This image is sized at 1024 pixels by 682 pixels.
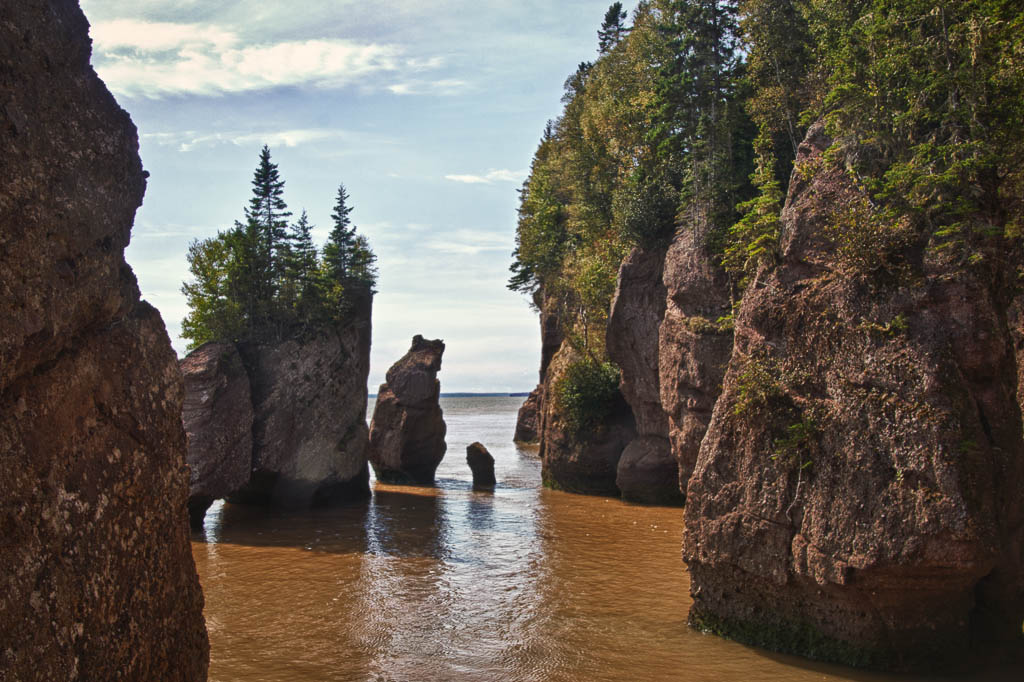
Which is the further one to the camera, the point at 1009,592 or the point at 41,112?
the point at 1009,592

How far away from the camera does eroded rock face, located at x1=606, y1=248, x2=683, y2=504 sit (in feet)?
88.8

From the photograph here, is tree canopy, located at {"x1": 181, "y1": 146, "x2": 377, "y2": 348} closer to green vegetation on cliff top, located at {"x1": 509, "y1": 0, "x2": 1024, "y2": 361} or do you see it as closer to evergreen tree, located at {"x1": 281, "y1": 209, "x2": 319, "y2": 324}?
evergreen tree, located at {"x1": 281, "y1": 209, "x2": 319, "y2": 324}

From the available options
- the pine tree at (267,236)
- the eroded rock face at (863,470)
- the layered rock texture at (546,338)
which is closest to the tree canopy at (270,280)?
the pine tree at (267,236)

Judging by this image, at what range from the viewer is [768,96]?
885 inches

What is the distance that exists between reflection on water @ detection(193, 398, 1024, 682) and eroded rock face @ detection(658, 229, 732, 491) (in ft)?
11.2

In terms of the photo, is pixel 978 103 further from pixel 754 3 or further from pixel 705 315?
pixel 754 3

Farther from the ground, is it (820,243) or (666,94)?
(666,94)

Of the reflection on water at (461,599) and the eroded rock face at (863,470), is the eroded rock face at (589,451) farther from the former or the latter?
the eroded rock face at (863,470)

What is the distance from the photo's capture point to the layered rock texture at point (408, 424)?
34875mm

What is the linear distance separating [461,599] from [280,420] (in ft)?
46.6

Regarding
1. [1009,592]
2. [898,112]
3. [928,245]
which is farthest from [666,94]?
[1009,592]

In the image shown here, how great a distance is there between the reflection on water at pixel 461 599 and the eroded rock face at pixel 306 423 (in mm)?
1439

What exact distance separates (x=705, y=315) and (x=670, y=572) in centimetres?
788

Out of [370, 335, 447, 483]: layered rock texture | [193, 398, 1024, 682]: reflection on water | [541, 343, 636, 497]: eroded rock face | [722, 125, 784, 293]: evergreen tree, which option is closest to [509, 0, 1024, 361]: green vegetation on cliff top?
[722, 125, 784, 293]: evergreen tree
